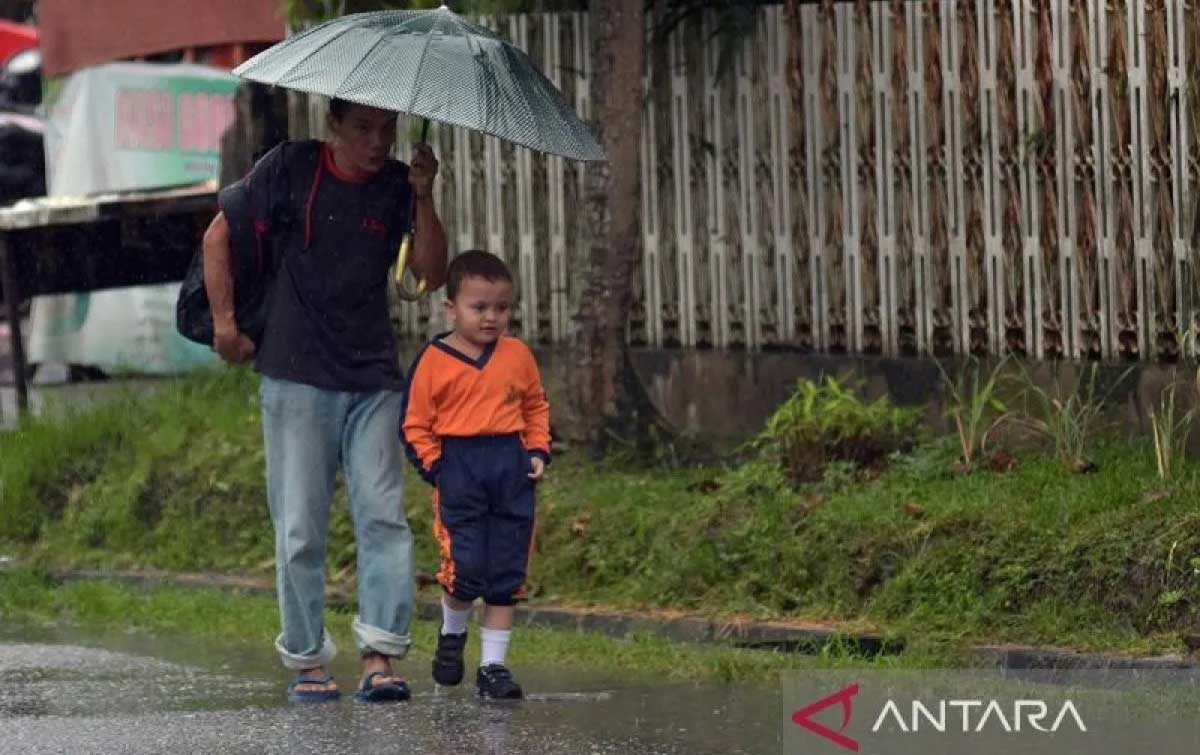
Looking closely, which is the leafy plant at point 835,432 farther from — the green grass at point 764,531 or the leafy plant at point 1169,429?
the leafy plant at point 1169,429

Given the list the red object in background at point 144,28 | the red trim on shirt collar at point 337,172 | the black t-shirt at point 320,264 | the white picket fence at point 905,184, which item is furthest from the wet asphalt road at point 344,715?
the red object in background at point 144,28

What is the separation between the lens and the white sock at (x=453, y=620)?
754 centimetres

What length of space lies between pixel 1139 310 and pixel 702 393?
2276 mm

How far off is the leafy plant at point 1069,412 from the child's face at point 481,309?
2.80m

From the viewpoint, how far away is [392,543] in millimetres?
7438

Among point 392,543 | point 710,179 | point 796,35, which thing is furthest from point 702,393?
point 392,543

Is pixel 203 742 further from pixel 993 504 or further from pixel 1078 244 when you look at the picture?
pixel 1078 244

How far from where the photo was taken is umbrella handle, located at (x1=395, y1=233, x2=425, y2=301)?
7.36 metres

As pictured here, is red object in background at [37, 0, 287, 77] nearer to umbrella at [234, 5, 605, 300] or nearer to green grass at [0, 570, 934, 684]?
green grass at [0, 570, 934, 684]

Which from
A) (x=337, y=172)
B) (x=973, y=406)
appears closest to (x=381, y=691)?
(x=337, y=172)

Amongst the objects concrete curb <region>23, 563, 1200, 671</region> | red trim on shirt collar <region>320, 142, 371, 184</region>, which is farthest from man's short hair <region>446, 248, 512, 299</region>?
concrete curb <region>23, 563, 1200, 671</region>

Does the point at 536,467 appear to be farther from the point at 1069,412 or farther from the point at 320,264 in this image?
the point at 1069,412

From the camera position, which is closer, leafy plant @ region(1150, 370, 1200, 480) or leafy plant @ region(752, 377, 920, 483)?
leafy plant @ region(1150, 370, 1200, 480)

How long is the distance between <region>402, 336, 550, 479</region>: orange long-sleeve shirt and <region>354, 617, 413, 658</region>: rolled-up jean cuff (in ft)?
1.66
